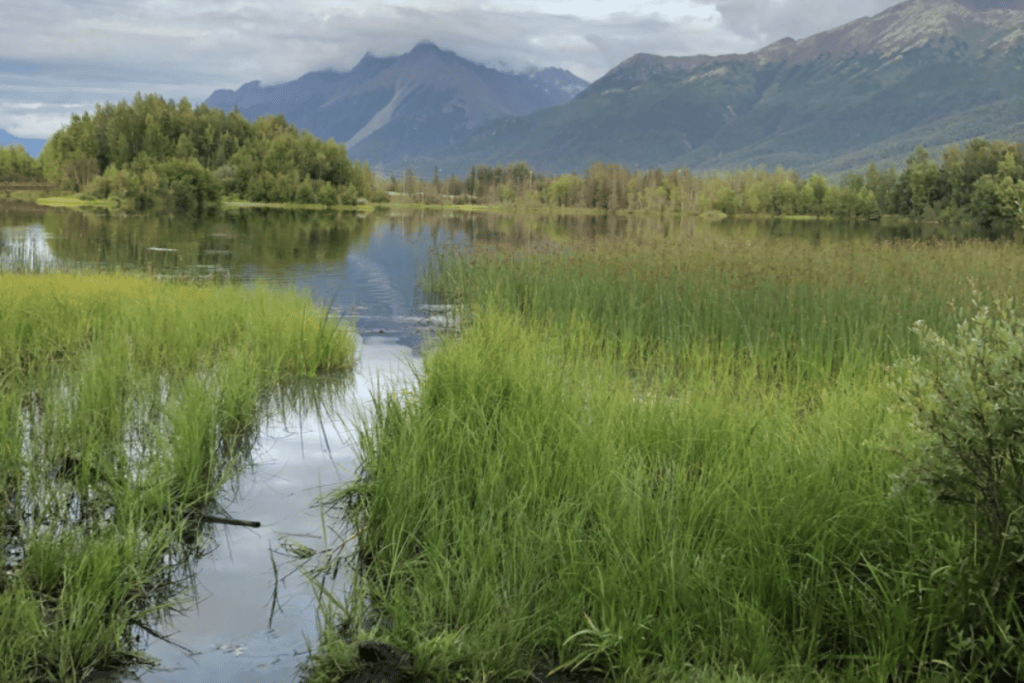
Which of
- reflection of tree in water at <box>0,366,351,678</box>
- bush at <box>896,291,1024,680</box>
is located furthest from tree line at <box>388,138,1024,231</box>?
reflection of tree in water at <box>0,366,351,678</box>

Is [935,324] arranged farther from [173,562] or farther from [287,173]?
[287,173]

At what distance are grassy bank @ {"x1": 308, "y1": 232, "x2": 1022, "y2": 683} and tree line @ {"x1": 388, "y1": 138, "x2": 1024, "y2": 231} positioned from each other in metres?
45.7

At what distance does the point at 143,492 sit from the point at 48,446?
1.39 metres

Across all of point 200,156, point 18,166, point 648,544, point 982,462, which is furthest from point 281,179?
point 982,462

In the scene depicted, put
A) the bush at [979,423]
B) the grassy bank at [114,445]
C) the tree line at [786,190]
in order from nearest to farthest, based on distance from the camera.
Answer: the bush at [979,423] < the grassy bank at [114,445] < the tree line at [786,190]

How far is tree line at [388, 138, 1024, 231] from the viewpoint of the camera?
64125 mm

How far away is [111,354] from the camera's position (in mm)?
7617

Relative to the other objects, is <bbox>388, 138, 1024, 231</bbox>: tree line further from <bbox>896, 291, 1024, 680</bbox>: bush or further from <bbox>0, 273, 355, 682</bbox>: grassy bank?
<bbox>896, 291, 1024, 680</bbox>: bush

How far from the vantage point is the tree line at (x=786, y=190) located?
64125 mm

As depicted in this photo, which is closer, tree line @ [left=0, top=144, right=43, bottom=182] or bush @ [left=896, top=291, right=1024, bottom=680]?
bush @ [left=896, top=291, right=1024, bottom=680]

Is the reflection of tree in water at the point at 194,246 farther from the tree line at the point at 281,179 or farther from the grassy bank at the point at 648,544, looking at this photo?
the tree line at the point at 281,179

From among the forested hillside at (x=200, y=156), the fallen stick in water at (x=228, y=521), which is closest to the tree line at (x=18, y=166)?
the forested hillside at (x=200, y=156)

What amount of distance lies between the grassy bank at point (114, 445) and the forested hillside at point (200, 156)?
8398 centimetres

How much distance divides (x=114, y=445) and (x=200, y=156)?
141908 millimetres
